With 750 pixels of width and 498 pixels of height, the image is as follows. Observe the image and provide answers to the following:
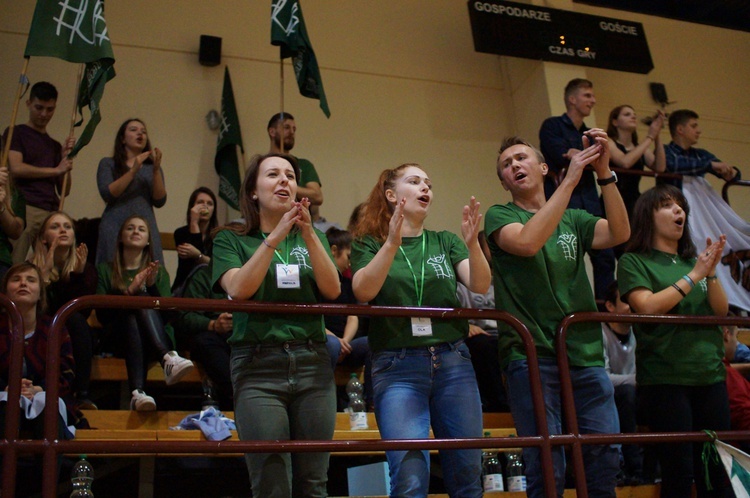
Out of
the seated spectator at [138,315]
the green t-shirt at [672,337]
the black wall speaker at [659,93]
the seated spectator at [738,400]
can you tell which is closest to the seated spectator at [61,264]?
the seated spectator at [138,315]

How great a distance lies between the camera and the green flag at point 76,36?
476 cm

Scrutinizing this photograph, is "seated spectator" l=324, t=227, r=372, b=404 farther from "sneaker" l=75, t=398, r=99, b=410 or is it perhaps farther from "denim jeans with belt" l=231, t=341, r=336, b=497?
"denim jeans with belt" l=231, t=341, r=336, b=497

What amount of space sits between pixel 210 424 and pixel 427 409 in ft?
5.13

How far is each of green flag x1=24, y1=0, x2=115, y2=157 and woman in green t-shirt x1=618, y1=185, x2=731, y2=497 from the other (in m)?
3.22

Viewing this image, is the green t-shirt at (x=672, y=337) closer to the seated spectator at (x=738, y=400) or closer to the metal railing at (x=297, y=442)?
the metal railing at (x=297, y=442)

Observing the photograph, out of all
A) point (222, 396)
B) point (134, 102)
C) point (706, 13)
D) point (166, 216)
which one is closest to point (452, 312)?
point (222, 396)

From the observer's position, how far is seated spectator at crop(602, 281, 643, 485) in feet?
13.6

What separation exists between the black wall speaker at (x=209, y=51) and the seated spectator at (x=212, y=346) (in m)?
2.98

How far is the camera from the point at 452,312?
2.69 meters

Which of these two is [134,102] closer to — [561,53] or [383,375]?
[561,53]

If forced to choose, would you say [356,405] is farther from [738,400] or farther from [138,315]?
[738,400]

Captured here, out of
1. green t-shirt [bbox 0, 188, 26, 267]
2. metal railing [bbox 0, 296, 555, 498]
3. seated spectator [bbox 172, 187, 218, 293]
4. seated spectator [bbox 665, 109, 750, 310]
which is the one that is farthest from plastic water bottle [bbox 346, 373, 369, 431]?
seated spectator [bbox 665, 109, 750, 310]

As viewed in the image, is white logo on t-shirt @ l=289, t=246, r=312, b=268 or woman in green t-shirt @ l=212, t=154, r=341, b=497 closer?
woman in green t-shirt @ l=212, t=154, r=341, b=497

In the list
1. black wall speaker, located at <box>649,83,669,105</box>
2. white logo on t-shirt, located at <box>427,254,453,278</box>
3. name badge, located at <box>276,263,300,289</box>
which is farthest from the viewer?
black wall speaker, located at <box>649,83,669,105</box>
